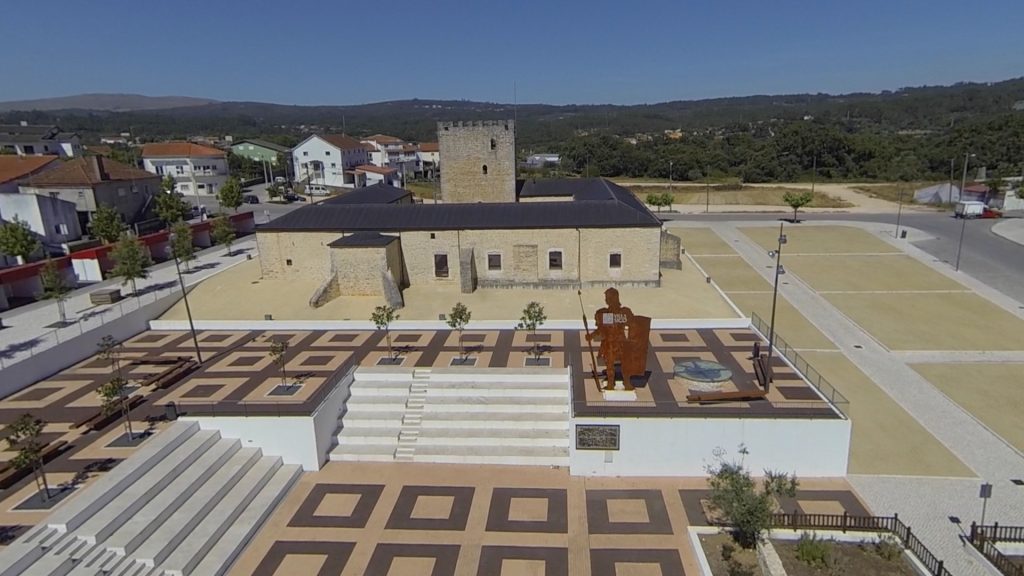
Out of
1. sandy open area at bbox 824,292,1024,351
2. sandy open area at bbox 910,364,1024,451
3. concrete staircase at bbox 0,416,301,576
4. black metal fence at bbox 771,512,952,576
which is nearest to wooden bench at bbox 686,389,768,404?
black metal fence at bbox 771,512,952,576

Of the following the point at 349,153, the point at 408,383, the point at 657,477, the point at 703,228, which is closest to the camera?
the point at 657,477

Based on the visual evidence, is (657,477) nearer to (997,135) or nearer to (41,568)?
(41,568)

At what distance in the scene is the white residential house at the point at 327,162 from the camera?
85188 millimetres

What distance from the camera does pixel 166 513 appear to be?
14.4 m

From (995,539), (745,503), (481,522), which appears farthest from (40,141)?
(995,539)

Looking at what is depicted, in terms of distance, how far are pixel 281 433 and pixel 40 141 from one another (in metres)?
94.4

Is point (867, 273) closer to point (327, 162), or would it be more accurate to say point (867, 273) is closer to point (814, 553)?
point (814, 553)

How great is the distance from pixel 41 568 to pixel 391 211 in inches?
942

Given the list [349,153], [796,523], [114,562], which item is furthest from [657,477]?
[349,153]

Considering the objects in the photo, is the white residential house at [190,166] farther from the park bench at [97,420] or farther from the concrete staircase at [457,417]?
the concrete staircase at [457,417]

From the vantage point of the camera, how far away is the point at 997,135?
297 ft

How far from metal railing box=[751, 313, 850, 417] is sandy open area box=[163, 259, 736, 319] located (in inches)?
63.8

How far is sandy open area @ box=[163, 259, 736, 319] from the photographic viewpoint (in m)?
27.7

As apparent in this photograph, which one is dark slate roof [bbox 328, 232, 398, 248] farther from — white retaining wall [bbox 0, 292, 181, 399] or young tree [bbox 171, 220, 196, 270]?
young tree [bbox 171, 220, 196, 270]
